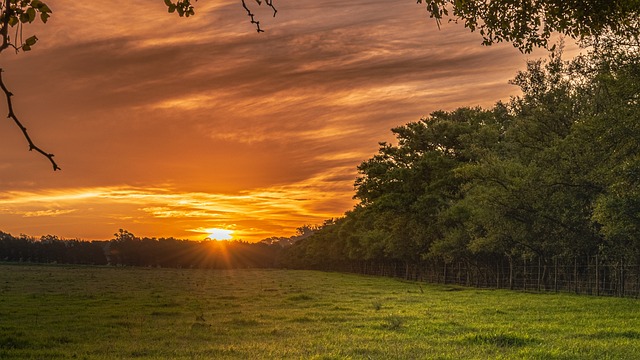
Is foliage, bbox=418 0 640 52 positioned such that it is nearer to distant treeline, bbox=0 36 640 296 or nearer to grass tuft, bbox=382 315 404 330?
grass tuft, bbox=382 315 404 330

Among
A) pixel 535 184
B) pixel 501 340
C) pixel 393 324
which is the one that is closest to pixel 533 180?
pixel 535 184

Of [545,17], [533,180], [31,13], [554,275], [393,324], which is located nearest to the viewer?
[31,13]

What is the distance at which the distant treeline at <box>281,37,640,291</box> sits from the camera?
1578 inches

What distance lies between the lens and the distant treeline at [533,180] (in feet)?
132

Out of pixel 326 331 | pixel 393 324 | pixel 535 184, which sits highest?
pixel 535 184

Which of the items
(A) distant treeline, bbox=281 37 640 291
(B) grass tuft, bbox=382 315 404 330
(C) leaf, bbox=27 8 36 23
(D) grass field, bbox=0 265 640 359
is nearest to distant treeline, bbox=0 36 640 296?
(A) distant treeline, bbox=281 37 640 291

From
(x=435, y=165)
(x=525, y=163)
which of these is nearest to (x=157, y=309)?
(x=525, y=163)

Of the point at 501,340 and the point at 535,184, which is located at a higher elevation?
the point at 535,184

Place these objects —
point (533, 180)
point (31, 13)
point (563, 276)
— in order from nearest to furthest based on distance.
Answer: point (31, 13) < point (533, 180) < point (563, 276)

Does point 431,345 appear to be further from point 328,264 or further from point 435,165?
point 328,264

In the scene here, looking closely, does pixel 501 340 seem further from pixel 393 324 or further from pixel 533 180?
pixel 533 180

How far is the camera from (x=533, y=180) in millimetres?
53281

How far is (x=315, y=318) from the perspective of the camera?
1076 inches

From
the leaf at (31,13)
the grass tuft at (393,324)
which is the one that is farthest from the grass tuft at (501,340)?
the leaf at (31,13)
